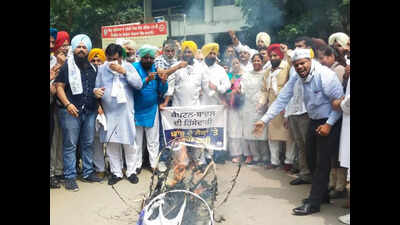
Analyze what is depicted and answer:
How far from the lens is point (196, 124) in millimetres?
5113

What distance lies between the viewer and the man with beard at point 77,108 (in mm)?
4707

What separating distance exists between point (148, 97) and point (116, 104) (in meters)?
0.46

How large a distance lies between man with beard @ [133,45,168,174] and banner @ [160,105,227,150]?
20cm

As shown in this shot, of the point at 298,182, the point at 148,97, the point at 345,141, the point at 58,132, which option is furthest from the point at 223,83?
the point at 58,132

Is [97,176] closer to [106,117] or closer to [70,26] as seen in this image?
[106,117]

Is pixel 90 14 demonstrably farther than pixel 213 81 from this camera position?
Yes

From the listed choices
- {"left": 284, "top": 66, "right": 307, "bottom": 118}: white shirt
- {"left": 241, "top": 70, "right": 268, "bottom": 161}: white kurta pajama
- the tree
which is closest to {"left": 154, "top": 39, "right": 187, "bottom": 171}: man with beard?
{"left": 241, "top": 70, "right": 268, "bottom": 161}: white kurta pajama

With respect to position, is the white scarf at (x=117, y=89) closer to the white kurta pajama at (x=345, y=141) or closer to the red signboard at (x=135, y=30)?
the white kurta pajama at (x=345, y=141)

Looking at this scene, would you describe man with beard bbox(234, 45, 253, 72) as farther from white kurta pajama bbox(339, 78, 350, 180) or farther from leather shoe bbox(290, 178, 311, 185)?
white kurta pajama bbox(339, 78, 350, 180)

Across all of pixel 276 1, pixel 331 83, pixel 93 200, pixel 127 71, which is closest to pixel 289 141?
pixel 331 83

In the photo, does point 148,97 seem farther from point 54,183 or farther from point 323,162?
point 323,162

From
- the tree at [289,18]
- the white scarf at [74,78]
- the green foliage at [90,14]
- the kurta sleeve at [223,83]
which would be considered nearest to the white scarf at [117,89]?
the white scarf at [74,78]

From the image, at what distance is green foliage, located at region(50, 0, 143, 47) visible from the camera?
446 inches

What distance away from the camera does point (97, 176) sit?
517 centimetres
